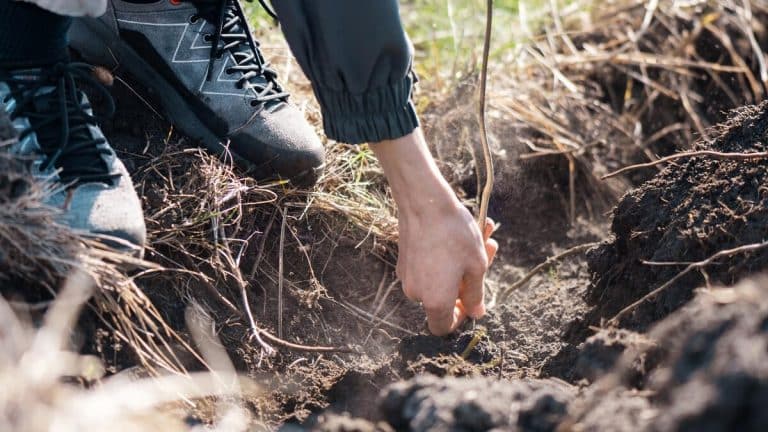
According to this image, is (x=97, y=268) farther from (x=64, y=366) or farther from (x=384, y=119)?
(x=384, y=119)

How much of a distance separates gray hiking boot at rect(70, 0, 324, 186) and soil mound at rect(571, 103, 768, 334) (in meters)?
0.76

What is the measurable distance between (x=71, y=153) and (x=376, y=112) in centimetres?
63

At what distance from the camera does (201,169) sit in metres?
1.94

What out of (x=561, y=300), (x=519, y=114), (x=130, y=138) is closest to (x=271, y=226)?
(x=130, y=138)

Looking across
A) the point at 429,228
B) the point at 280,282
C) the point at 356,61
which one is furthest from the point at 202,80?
the point at 429,228

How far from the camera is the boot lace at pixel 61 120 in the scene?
1636mm

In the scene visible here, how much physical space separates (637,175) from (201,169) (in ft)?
5.01

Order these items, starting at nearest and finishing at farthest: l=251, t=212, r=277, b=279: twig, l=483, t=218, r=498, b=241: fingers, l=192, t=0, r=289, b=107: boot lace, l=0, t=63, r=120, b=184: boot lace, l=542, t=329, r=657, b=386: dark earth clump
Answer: l=542, t=329, r=657, b=386: dark earth clump → l=0, t=63, r=120, b=184: boot lace → l=483, t=218, r=498, b=241: fingers → l=251, t=212, r=277, b=279: twig → l=192, t=0, r=289, b=107: boot lace

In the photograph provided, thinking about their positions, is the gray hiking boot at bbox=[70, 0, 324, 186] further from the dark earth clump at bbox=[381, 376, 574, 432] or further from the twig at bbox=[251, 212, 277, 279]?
the dark earth clump at bbox=[381, 376, 574, 432]

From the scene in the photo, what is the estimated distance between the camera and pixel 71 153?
165 cm

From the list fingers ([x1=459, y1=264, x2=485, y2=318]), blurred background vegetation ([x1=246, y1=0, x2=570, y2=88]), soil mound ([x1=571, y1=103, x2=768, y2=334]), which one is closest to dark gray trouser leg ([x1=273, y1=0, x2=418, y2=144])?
fingers ([x1=459, y1=264, x2=485, y2=318])

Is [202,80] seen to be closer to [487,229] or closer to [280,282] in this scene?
[280,282]

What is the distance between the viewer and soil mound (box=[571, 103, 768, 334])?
155 cm

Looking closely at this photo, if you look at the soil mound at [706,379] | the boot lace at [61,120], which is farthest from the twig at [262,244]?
the soil mound at [706,379]
